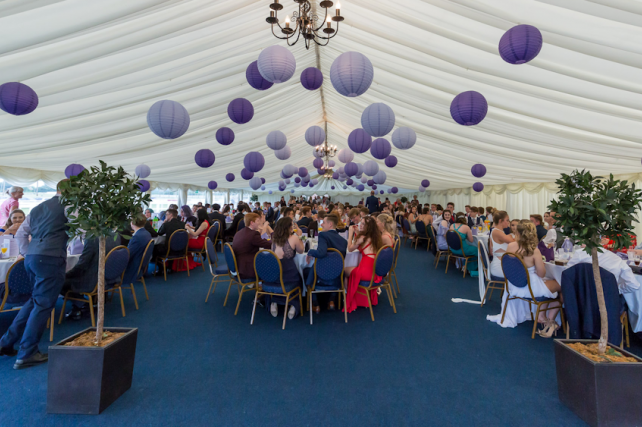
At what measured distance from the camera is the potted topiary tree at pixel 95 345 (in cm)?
196

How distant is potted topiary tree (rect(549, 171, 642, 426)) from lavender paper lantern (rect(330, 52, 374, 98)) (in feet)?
7.51

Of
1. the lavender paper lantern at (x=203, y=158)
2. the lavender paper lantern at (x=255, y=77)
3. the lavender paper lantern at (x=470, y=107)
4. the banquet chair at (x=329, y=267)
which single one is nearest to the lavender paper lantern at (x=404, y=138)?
the lavender paper lantern at (x=470, y=107)

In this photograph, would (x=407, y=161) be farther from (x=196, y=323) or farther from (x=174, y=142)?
(x=196, y=323)

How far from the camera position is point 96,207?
6.81 feet

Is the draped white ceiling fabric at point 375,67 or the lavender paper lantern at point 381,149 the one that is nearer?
the draped white ceiling fabric at point 375,67

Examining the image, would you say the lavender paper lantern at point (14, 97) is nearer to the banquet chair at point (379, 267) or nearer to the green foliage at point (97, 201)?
the green foliage at point (97, 201)

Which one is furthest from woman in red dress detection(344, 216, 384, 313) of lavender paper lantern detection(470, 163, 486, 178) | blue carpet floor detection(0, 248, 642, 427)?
lavender paper lantern detection(470, 163, 486, 178)

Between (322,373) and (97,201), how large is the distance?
6.92ft

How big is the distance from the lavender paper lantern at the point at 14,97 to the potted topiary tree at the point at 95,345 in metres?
2.38

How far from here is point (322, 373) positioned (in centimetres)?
255

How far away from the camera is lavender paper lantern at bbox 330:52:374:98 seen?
A: 3523mm

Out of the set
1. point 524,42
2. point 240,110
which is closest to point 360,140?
point 240,110

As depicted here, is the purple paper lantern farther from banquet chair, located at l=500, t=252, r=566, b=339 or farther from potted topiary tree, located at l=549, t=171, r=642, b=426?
potted topiary tree, located at l=549, t=171, r=642, b=426

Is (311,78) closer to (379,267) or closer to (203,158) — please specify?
(379,267)
